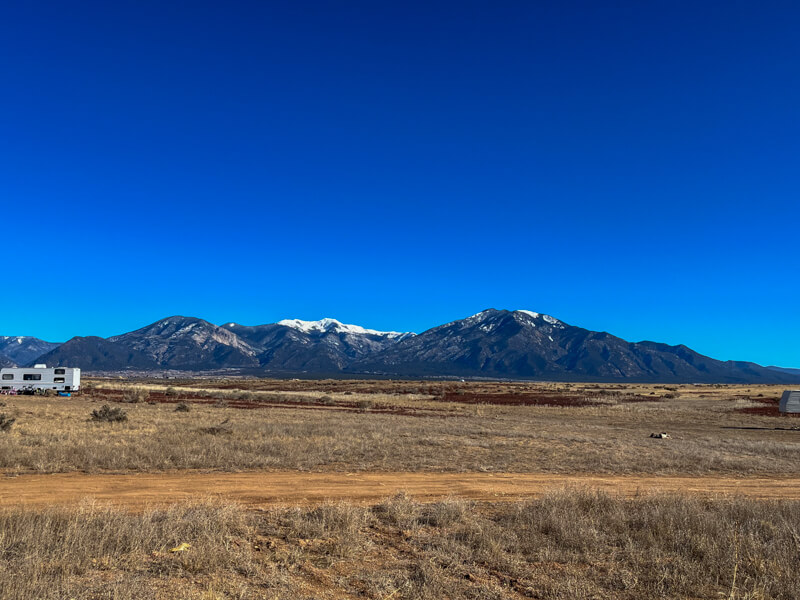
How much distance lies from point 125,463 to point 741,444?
29853mm

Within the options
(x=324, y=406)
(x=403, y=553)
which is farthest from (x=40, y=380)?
(x=403, y=553)

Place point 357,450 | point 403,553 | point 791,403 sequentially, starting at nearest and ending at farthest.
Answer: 1. point 403,553
2. point 357,450
3. point 791,403

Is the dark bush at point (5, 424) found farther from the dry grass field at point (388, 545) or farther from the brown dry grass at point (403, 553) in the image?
the brown dry grass at point (403, 553)

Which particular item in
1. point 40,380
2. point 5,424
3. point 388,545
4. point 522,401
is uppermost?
point 388,545

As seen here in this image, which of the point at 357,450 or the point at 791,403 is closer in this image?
the point at 357,450

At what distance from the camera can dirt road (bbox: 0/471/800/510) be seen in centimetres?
1285

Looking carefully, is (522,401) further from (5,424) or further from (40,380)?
(40,380)

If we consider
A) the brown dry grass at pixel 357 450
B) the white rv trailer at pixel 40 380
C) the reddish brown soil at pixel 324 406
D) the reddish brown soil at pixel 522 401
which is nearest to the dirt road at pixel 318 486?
the brown dry grass at pixel 357 450

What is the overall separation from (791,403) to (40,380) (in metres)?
92.9

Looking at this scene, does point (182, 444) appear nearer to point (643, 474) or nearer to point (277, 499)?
point (277, 499)

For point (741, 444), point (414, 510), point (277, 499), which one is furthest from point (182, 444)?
point (741, 444)

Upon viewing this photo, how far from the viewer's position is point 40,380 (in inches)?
2830

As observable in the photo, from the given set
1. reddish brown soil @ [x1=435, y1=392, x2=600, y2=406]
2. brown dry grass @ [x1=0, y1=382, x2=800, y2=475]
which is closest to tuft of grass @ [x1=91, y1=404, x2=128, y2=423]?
brown dry grass @ [x1=0, y1=382, x2=800, y2=475]

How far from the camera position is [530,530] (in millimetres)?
9969
